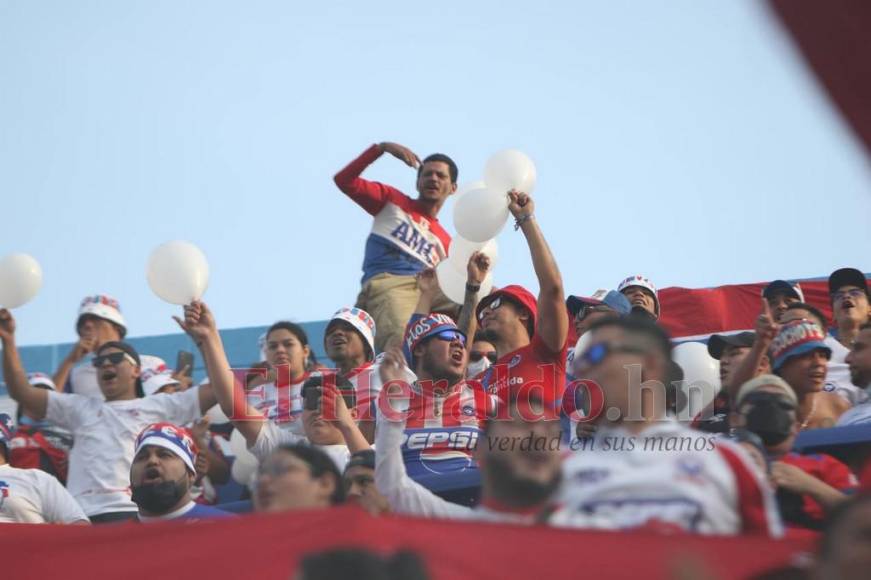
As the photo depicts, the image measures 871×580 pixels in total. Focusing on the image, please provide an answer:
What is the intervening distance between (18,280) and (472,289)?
9.48 ft

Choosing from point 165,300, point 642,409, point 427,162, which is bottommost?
point 642,409

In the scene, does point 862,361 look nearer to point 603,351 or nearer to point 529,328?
point 529,328

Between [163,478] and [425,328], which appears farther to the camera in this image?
[425,328]

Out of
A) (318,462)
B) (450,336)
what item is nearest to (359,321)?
(450,336)

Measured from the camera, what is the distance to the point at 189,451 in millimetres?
7098

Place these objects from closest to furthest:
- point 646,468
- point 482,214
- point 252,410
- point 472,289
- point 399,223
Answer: point 646,468 → point 252,410 → point 482,214 → point 472,289 → point 399,223

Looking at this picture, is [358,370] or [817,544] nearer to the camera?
[817,544]

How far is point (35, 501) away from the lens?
23.5ft

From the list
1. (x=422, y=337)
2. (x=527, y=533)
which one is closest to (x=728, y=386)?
(x=422, y=337)

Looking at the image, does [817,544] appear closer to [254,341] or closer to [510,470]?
[510,470]

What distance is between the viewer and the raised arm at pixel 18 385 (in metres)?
8.00

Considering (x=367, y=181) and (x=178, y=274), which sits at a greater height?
(x=367, y=181)

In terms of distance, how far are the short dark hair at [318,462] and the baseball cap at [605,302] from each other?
280cm

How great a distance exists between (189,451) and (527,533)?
3560 millimetres
